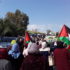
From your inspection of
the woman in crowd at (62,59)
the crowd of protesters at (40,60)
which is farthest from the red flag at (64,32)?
the woman in crowd at (62,59)

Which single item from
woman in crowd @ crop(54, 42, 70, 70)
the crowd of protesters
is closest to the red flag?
the crowd of protesters

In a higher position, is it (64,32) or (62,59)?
(64,32)

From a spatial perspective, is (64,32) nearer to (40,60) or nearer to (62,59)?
(62,59)

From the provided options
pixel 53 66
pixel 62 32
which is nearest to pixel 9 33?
pixel 62 32

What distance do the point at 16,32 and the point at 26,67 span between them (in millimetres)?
53012

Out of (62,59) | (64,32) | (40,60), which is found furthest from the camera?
(64,32)

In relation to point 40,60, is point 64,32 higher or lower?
higher

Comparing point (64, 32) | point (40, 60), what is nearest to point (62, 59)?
point (40, 60)

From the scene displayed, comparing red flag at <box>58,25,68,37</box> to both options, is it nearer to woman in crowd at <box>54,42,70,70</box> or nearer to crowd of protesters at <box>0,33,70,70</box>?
crowd of protesters at <box>0,33,70,70</box>

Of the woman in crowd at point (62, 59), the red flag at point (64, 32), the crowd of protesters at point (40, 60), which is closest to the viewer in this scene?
the crowd of protesters at point (40, 60)

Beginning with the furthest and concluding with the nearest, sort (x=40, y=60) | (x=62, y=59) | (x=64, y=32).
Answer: (x=64, y=32) → (x=62, y=59) → (x=40, y=60)

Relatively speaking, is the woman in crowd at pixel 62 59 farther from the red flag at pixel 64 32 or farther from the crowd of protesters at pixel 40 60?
the red flag at pixel 64 32

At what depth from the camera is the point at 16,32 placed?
57.8 m

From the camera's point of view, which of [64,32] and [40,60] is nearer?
[40,60]
